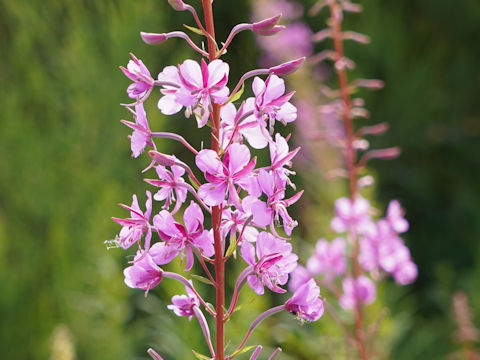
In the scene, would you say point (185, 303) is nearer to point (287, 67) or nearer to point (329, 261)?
point (287, 67)

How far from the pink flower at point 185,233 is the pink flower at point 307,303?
0.53 feet

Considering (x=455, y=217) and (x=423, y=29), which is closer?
(x=455, y=217)

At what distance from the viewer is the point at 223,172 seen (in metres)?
0.93

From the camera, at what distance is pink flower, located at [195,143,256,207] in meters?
0.92

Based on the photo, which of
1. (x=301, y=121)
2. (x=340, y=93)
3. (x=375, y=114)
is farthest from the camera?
(x=375, y=114)

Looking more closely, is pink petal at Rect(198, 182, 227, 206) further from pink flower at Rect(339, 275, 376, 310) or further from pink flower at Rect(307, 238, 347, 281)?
pink flower at Rect(307, 238, 347, 281)

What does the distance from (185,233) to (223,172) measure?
114 mm

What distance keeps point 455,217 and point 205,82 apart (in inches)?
146

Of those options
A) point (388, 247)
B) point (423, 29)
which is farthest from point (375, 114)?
point (388, 247)

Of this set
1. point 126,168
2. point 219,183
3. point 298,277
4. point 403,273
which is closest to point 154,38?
point 219,183

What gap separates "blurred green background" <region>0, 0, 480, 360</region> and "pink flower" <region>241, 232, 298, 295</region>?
101cm

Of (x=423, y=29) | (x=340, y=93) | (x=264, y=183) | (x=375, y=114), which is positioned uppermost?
(x=264, y=183)

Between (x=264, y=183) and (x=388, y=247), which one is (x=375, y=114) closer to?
(x=388, y=247)

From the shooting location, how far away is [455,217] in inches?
170
